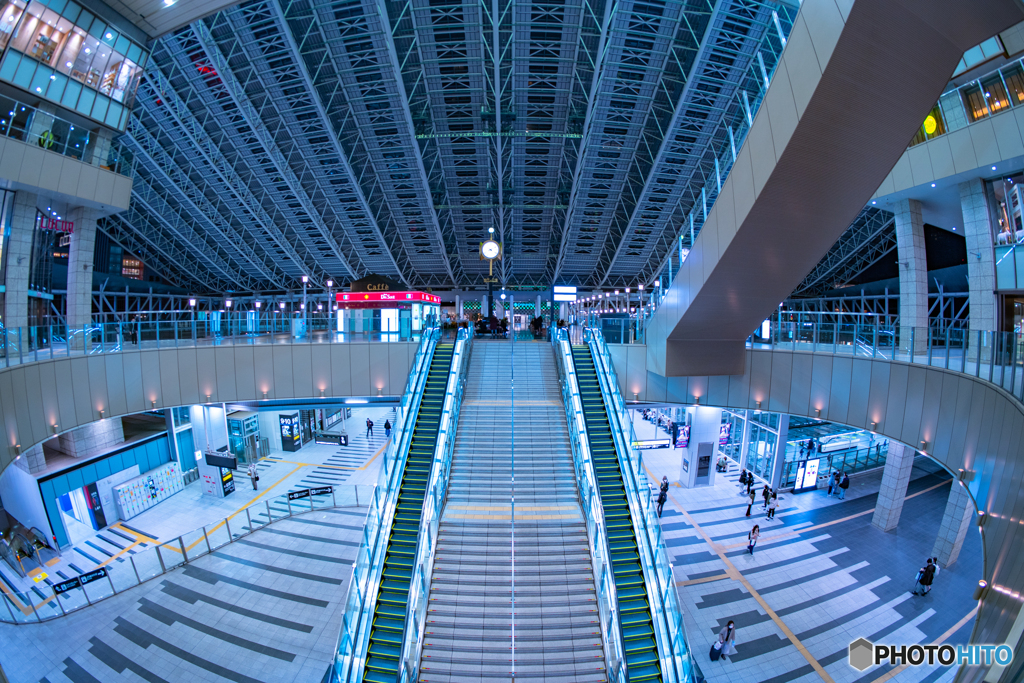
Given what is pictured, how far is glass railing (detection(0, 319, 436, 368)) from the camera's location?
11.0m

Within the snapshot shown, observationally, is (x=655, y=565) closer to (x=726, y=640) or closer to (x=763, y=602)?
(x=726, y=640)

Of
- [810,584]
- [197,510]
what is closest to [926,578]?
[810,584]

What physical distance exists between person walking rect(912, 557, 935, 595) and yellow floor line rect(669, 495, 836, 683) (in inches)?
160

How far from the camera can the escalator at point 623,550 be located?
786 centimetres

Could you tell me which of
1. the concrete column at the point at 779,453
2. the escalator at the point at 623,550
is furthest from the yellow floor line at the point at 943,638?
Result: the concrete column at the point at 779,453

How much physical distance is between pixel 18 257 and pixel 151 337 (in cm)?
439

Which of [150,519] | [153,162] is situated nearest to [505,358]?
[150,519]

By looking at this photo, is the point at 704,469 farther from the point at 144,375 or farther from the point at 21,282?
the point at 21,282

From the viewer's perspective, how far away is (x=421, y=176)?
2934 centimetres

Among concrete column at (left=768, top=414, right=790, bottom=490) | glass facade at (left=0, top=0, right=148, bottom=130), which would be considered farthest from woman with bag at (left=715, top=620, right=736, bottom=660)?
glass facade at (left=0, top=0, right=148, bottom=130)

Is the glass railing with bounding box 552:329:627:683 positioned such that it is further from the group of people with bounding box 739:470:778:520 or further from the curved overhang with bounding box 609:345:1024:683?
the group of people with bounding box 739:470:778:520

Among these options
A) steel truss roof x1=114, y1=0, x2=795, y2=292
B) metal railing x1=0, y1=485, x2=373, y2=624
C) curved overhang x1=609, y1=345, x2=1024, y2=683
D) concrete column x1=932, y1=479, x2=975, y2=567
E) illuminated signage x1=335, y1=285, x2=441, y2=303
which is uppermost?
steel truss roof x1=114, y1=0, x2=795, y2=292

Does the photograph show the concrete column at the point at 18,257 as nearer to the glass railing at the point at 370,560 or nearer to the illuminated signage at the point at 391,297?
the glass railing at the point at 370,560

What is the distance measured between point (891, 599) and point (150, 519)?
76.7 feet
